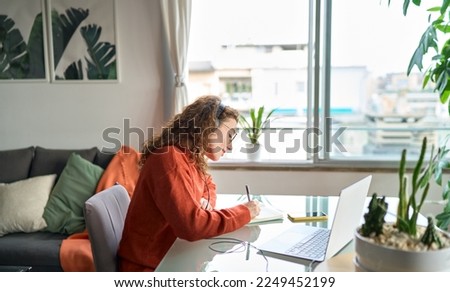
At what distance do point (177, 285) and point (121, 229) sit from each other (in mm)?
636

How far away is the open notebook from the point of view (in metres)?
1.62

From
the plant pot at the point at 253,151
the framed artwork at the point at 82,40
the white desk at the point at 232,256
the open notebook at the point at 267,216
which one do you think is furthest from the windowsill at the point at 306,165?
the white desk at the point at 232,256

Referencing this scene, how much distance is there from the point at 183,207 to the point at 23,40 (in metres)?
2.45

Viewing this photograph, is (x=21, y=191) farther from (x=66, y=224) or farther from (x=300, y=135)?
(x=300, y=135)

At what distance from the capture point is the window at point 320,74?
118 inches

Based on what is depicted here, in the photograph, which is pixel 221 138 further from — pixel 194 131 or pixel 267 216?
pixel 267 216

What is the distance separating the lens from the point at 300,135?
3.18m

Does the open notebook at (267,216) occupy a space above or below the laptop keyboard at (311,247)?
above

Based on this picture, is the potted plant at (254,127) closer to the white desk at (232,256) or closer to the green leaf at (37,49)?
the white desk at (232,256)

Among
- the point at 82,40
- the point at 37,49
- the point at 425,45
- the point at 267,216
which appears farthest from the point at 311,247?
the point at 37,49

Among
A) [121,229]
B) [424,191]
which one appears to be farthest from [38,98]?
[424,191]

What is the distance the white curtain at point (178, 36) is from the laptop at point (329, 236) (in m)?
1.75

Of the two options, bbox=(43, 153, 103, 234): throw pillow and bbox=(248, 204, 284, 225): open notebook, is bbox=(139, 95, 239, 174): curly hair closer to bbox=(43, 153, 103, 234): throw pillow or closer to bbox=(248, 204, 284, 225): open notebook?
bbox=(248, 204, 284, 225): open notebook

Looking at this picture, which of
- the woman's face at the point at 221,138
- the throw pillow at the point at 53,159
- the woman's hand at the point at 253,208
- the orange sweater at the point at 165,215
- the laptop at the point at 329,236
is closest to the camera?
the laptop at the point at 329,236
